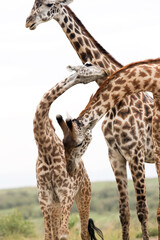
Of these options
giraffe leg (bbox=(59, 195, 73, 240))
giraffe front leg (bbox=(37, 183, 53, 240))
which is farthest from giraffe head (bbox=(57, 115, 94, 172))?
giraffe front leg (bbox=(37, 183, 53, 240))

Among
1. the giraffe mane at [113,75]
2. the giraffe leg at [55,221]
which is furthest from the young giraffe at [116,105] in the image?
the giraffe mane at [113,75]

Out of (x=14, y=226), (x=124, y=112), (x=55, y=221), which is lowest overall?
(x=14, y=226)

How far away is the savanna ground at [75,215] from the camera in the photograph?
492 inches

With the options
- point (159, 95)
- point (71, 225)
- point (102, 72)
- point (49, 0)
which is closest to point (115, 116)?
point (102, 72)

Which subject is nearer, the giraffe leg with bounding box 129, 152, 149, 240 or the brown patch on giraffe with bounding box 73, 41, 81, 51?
the giraffe leg with bounding box 129, 152, 149, 240

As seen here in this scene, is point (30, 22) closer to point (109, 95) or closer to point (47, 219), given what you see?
point (109, 95)

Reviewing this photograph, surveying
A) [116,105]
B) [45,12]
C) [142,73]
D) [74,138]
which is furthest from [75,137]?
[45,12]

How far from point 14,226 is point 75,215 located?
181 cm

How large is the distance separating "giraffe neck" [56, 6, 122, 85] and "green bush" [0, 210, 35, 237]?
20.6 feet

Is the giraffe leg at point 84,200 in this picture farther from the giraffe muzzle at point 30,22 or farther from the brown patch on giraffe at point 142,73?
the brown patch on giraffe at point 142,73

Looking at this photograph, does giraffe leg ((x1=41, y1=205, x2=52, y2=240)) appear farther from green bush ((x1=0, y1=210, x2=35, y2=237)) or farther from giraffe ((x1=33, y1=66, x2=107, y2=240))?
green bush ((x1=0, y1=210, x2=35, y2=237))

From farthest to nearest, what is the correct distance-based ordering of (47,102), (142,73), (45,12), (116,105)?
(45,12), (116,105), (47,102), (142,73)

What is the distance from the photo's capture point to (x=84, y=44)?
8.84 m

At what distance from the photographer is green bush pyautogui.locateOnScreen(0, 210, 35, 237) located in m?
Result: 13.9
